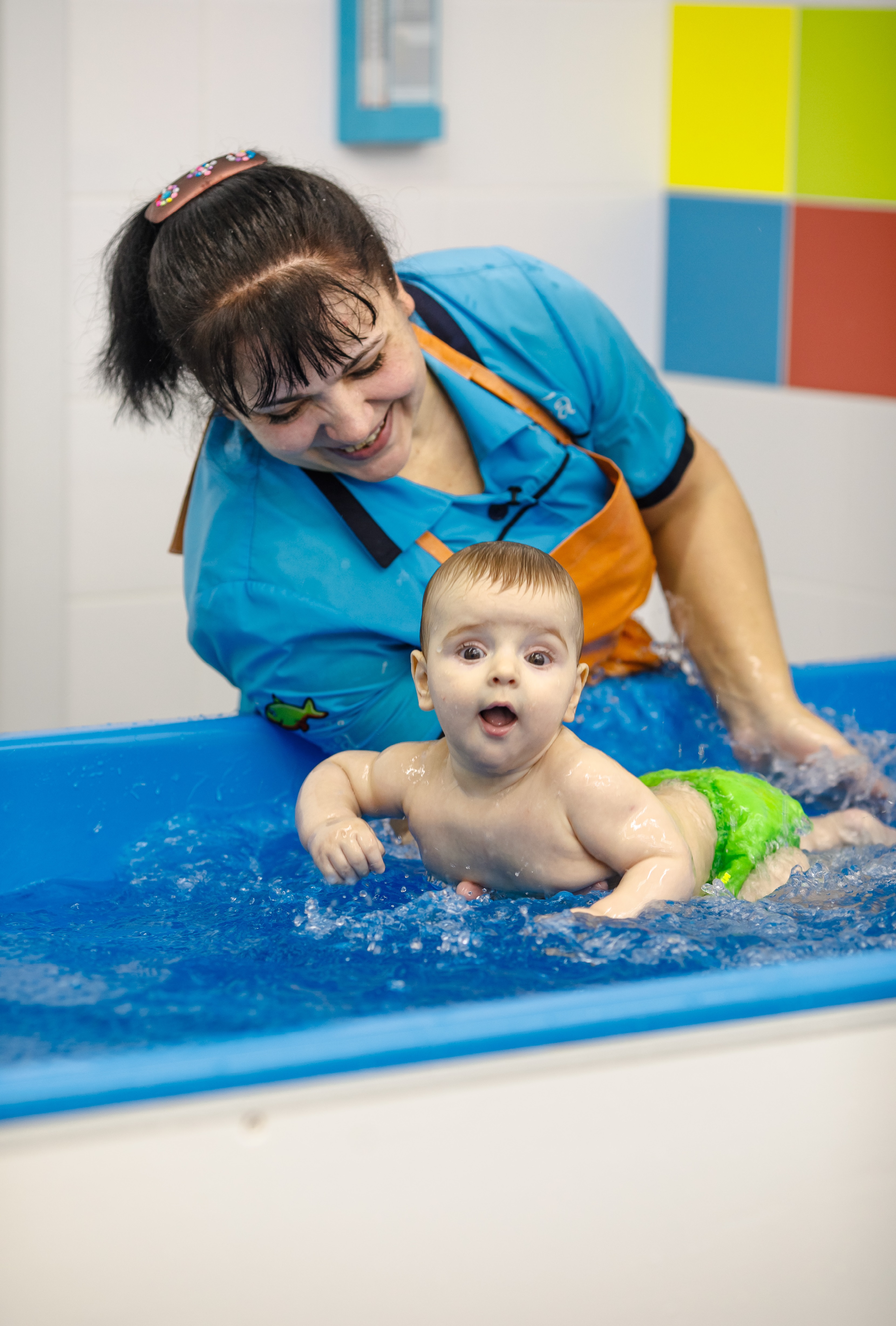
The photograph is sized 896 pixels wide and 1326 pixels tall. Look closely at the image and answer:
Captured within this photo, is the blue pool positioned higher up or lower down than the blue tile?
lower down

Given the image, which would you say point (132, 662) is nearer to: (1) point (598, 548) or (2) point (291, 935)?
(1) point (598, 548)

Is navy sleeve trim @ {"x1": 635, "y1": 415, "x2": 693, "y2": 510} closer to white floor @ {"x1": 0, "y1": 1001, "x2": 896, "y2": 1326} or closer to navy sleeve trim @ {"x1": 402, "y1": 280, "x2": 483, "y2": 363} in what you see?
navy sleeve trim @ {"x1": 402, "y1": 280, "x2": 483, "y2": 363}

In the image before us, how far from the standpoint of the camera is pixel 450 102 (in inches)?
111

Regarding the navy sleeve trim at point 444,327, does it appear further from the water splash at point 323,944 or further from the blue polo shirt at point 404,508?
the water splash at point 323,944

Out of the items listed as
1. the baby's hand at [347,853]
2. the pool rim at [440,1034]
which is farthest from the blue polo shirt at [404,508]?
the pool rim at [440,1034]

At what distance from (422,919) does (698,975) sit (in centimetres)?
38

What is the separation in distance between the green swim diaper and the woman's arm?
8.1 inches

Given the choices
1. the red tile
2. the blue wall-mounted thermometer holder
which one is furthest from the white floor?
the blue wall-mounted thermometer holder

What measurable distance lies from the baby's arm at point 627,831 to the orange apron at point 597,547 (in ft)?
1.05

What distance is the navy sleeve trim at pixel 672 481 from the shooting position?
6.19ft

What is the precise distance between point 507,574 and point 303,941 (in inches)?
15.0

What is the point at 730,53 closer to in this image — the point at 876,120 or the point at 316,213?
the point at 876,120

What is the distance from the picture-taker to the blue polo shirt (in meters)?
1.65

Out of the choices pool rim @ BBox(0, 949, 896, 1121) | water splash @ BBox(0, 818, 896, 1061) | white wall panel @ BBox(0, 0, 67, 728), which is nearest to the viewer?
pool rim @ BBox(0, 949, 896, 1121)
